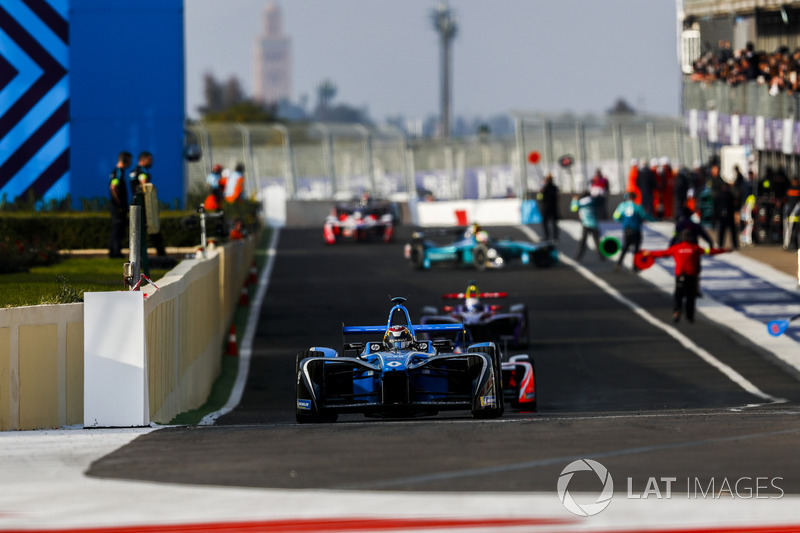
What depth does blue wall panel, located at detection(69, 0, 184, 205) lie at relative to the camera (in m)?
28.4

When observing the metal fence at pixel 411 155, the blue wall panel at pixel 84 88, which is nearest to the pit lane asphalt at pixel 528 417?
the blue wall panel at pixel 84 88

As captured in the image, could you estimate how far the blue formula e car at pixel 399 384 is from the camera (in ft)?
42.5

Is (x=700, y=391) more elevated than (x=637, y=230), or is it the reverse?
(x=637, y=230)

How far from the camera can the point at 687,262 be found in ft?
77.1

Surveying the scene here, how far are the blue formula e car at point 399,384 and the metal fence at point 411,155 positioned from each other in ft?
→ 120

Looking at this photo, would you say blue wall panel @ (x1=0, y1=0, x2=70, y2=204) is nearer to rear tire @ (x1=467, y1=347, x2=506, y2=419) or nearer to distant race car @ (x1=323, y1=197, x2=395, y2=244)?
distant race car @ (x1=323, y1=197, x2=395, y2=244)

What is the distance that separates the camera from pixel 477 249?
104ft

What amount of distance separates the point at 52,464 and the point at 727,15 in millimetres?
40064

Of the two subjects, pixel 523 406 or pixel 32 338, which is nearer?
pixel 32 338

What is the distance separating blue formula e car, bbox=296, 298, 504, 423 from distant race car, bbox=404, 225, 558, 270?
58.7 ft

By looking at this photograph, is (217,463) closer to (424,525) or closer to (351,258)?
(424,525)

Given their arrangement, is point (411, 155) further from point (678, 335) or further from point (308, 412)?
point (308, 412)

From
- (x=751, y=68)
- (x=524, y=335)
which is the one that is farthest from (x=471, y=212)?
(x=524, y=335)

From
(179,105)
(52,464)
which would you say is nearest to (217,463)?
(52,464)
